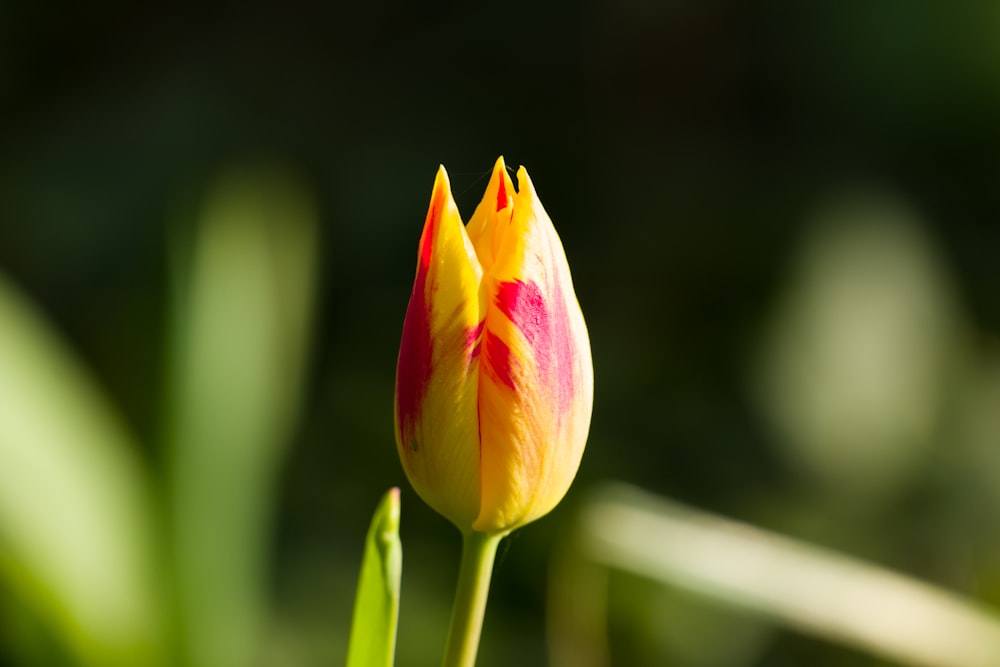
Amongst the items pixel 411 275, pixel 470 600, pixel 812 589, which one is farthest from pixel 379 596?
pixel 411 275

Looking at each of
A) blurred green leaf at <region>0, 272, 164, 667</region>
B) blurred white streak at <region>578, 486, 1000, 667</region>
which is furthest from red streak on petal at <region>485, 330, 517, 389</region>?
blurred green leaf at <region>0, 272, 164, 667</region>

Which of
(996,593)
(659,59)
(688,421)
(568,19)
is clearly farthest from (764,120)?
(996,593)

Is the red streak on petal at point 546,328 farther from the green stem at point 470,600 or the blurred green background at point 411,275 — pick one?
the blurred green background at point 411,275

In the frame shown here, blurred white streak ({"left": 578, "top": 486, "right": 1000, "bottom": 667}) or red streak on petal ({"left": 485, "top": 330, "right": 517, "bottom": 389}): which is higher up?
blurred white streak ({"left": 578, "top": 486, "right": 1000, "bottom": 667})

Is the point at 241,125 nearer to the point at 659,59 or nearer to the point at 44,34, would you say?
the point at 44,34

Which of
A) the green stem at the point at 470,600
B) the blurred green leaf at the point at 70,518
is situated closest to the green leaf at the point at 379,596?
the green stem at the point at 470,600

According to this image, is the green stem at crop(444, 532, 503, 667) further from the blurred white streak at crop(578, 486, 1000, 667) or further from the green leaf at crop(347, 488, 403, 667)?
the blurred white streak at crop(578, 486, 1000, 667)

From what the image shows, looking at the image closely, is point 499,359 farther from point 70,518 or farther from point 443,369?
point 70,518
